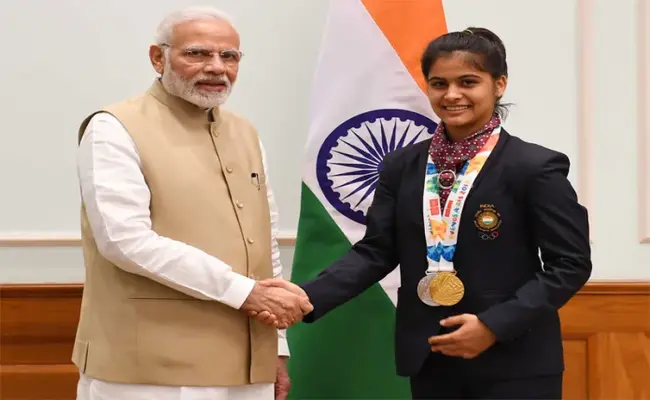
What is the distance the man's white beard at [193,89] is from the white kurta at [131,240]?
191 millimetres

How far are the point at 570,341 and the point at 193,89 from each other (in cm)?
181

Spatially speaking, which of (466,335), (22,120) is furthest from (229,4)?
(466,335)

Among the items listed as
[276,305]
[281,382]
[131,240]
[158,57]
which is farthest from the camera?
[281,382]

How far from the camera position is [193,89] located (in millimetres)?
1934

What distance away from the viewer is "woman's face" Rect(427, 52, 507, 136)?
175 centimetres

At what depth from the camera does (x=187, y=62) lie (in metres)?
1.93

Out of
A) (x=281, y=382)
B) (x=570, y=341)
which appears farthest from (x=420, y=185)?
(x=570, y=341)

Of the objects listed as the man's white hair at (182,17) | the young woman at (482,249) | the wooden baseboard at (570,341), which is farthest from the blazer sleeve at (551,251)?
the wooden baseboard at (570,341)

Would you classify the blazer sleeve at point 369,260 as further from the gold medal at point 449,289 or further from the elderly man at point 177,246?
the gold medal at point 449,289

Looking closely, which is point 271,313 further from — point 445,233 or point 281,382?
point 445,233

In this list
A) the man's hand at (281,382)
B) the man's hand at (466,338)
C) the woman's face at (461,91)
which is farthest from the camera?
the man's hand at (281,382)

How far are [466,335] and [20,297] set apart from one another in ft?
6.34

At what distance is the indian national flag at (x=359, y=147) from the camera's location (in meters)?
2.44

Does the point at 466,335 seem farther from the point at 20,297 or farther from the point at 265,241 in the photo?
the point at 20,297
